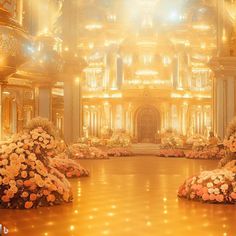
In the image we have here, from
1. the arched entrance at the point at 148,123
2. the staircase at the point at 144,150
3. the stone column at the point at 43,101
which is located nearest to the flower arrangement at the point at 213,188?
the stone column at the point at 43,101

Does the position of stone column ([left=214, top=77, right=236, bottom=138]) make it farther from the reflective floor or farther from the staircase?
the reflective floor

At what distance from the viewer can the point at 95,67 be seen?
144ft

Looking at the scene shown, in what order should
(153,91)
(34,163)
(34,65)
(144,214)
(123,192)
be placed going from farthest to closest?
(153,91) < (34,65) < (123,192) < (34,163) < (144,214)

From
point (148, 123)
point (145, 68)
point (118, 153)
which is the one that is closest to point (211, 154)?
point (118, 153)

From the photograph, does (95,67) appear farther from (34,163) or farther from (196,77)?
(34,163)

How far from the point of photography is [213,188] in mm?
8578

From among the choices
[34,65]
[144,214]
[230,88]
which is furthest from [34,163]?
[230,88]

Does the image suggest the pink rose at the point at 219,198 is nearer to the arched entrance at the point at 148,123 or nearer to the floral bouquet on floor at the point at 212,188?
the floral bouquet on floor at the point at 212,188

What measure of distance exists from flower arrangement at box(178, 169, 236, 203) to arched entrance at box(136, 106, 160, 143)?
34.5 m

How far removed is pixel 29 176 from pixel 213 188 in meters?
3.05

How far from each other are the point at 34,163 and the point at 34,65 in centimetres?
302

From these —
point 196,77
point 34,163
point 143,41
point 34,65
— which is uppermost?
point 143,41

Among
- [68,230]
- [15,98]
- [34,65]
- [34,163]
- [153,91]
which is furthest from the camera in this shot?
[153,91]

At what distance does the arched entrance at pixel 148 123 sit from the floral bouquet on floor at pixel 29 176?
35.2 metres
